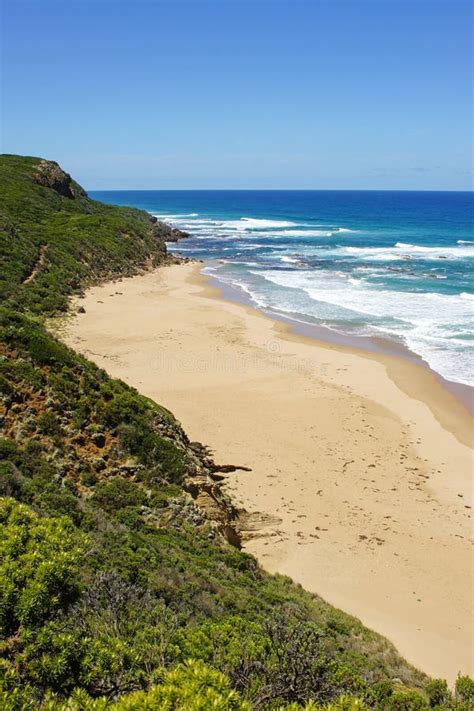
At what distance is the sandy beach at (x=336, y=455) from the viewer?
12.6 meters

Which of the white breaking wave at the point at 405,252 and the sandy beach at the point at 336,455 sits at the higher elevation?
the white breaking wave at the point at 405,252

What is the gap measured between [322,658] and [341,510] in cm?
875

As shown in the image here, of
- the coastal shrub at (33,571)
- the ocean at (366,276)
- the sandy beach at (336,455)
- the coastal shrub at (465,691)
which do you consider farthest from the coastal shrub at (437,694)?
the ocean at (366,276)

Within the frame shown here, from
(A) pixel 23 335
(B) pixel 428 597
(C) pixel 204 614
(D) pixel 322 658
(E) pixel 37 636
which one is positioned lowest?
(B) pixel 428 597

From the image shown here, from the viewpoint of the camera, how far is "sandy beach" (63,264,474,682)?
12.6 metres

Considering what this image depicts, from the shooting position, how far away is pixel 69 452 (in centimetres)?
1254

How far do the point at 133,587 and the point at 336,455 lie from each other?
11449mm

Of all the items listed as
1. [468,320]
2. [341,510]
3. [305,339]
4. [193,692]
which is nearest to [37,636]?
[193,692]

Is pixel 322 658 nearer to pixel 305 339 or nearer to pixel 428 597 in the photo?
pixel 428 597

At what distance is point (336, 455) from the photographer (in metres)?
18.8

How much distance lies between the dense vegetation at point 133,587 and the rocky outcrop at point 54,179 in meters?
58.5

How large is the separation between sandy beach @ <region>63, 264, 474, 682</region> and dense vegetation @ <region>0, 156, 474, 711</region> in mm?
1382

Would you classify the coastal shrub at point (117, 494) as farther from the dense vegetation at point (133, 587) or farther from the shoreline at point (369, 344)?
the shoreline at point (369, 344)

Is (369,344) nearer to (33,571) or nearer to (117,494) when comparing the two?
(117,494)
